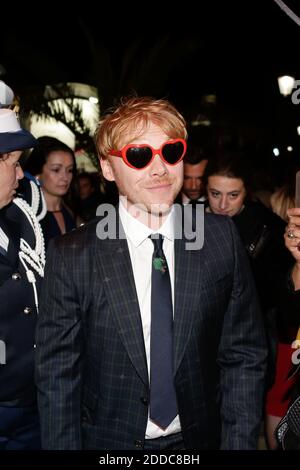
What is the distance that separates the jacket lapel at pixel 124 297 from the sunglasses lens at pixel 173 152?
0.37m

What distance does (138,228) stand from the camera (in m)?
2.18

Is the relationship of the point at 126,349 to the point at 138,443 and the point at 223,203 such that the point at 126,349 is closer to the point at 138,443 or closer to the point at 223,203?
the point at 138,443

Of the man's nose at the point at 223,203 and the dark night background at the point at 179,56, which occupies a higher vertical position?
the dark night background at the point at 179,56

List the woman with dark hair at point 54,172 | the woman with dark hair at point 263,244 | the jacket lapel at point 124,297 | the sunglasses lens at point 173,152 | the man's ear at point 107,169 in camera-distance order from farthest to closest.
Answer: the woman with dark hair at point 54,172
the woman with dark hair at point 263,244
the man's ear at point 107,169
the sunglasses lens at point 173,152
the jacket lapel at point 124,297

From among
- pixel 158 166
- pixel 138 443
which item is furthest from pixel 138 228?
pixel 138 443

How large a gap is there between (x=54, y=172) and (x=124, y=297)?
2881mm

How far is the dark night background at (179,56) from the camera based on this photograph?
9359 mm

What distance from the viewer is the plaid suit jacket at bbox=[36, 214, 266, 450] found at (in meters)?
2.05

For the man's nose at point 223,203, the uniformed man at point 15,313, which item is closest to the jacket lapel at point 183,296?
the uniformed man at point 15,313

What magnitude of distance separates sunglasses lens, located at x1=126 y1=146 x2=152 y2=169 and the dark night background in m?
0.98

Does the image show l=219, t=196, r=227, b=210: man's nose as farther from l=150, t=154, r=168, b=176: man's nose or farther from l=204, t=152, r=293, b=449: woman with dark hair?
l=150, t=154, r=168, b=176: man's nose

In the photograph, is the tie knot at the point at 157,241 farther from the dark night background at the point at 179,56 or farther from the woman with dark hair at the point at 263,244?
the dark night background at the point at 179,56
